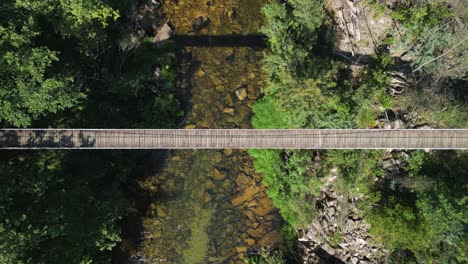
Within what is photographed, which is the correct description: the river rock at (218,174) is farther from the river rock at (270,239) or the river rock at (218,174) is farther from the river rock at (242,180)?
the river rock at (270,239)

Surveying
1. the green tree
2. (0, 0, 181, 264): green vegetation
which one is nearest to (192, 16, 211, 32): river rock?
(0, 0, 181, 264): green vegetation

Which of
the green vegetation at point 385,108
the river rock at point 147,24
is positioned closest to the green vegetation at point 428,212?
the green vegetation at point 385,108

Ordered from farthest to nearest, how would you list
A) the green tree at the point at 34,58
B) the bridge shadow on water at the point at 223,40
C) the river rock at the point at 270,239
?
the river rock at the point at 270,239 → the bridge shadow on water at the point at 223,40 → the green tree at the point at 34,58

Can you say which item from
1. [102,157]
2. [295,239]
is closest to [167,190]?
[102,157]

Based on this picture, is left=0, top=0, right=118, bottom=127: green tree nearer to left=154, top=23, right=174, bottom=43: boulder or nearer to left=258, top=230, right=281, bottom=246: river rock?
left=154, top=23, right=174, bottom=43: boulder

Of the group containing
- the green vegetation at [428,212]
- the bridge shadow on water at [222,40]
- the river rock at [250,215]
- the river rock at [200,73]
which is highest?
the bridge shadow on water at [222,40]

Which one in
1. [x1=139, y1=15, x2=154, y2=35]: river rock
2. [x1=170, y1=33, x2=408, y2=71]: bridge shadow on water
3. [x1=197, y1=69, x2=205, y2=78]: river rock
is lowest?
[x1=197, y1=69, x2=205, y2=78]: river rock
